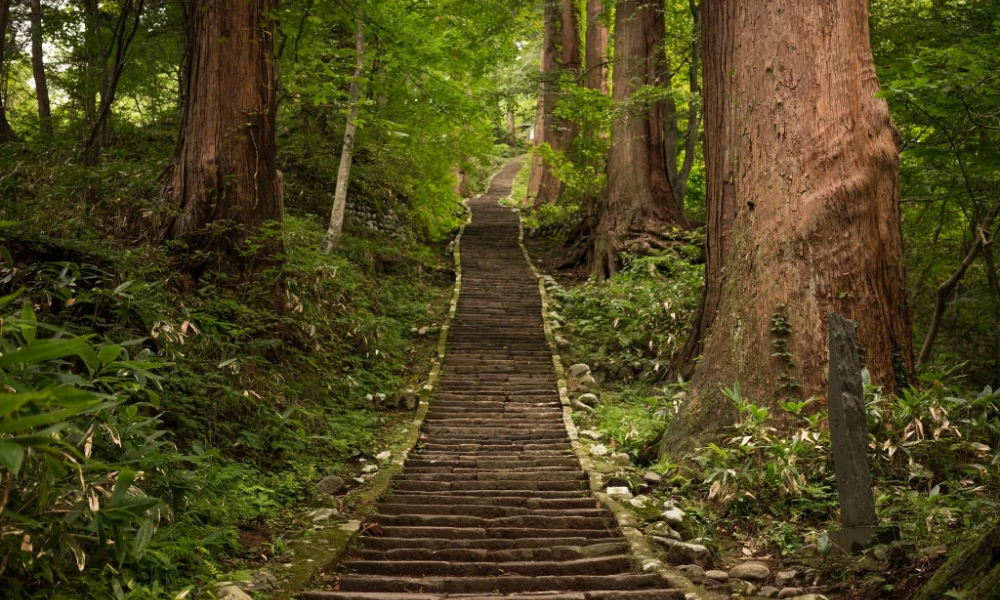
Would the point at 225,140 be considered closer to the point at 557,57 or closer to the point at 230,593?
the point at 230,593

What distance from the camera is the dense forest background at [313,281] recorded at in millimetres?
3650

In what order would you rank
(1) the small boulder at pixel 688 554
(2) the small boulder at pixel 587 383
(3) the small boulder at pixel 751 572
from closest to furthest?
1. (3) the small boulder at pixel 751 572
2. (1) the small boulder at pixel 688 554
3. (2) the small boulder at pixel 587 383

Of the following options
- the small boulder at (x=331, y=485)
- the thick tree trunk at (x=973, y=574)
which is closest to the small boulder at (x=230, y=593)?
the small boulder at (x=331, y=485)

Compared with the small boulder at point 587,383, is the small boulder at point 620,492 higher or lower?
lower

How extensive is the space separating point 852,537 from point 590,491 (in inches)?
105

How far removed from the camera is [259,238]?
7.99 meters

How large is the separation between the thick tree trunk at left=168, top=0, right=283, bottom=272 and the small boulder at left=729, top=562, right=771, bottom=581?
19.6 feet

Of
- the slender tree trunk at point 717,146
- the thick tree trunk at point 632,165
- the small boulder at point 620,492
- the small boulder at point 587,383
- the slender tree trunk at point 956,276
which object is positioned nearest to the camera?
the small boulder at point 620,492

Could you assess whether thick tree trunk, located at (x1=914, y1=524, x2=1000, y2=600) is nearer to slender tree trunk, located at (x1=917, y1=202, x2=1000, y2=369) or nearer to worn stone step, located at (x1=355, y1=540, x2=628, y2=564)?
worn stone step, located at (x1=355, y1=540, x2=628, y2=564)

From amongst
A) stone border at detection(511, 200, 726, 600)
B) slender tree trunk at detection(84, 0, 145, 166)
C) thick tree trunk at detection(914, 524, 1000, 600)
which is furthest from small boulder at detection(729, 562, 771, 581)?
slender tree trunk at detection(84, 0, 145, 166)

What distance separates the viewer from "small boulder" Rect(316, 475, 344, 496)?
21.4ft

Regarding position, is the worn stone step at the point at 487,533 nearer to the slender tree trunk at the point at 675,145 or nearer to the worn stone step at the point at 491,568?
the worn stone step at the point at 491,568

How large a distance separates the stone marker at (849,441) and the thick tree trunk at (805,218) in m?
1.64

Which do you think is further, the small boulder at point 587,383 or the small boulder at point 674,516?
the small boulder at point 587,383
